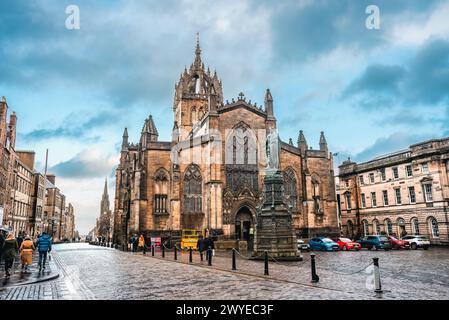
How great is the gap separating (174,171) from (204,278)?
22819 mm

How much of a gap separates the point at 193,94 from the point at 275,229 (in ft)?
133

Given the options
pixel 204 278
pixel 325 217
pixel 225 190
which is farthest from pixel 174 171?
pixel 204 278

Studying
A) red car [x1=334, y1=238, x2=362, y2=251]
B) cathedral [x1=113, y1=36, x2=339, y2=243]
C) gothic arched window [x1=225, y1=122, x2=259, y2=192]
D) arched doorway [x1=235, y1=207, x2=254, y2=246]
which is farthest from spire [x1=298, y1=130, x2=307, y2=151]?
red car [x1=334, y1=238, x2=362, y2=251]

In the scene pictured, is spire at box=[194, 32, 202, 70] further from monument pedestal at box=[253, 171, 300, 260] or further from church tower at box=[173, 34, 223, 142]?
monument pedestal at box=[253, 171, 300, 260]

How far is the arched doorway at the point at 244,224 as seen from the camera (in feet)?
118

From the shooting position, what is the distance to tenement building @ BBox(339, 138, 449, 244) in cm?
3675

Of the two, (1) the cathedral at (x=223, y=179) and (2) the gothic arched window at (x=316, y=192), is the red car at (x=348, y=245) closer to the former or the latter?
(1) the cathedral at (x=223, y=179)

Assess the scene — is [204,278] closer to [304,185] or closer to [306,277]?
[306,277]

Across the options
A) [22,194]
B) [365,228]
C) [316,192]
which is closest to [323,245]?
[316,192]

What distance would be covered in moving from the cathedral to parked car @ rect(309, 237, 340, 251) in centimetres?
287

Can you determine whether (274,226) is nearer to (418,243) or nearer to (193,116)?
(418,243)

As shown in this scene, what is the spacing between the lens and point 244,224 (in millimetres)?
36250

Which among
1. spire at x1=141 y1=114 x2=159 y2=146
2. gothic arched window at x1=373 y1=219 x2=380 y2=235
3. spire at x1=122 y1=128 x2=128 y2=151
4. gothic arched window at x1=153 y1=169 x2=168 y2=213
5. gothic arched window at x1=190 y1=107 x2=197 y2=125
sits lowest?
gothic arched window at x1=373 y1=219 x2=380 y2=235
